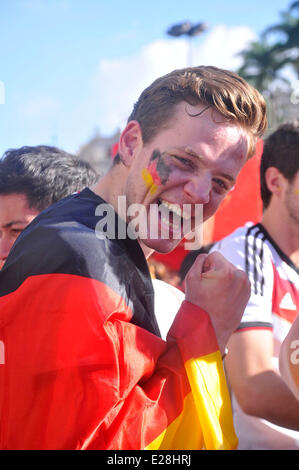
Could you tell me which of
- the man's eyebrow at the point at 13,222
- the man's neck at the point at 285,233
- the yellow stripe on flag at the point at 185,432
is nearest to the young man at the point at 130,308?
the yellow stripe on flag at the point at 185,432

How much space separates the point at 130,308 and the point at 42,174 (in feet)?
3.76

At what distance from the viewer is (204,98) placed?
1388 mm

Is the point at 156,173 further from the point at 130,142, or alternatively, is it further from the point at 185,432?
the point at 185,432

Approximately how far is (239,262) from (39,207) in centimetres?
90

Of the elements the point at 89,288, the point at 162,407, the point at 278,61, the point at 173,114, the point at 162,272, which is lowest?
the point at 162,272

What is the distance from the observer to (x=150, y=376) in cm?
115

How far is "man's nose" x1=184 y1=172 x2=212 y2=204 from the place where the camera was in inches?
53.6

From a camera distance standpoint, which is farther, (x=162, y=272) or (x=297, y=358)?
(x=162, y=272)

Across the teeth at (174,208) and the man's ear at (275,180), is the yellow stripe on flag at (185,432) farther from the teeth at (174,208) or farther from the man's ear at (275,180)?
the man's ear at (275,180)

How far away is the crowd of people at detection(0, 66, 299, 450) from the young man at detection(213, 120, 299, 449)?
0.04ft

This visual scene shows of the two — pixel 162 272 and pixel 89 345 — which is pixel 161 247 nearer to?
pixel 89 345

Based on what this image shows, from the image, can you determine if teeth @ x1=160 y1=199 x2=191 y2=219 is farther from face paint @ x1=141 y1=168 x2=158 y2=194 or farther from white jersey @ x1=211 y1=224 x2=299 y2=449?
white jersey @ x1=211 y1=224 x2=299 y2=449

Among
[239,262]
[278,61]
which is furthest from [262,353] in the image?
[278,61]

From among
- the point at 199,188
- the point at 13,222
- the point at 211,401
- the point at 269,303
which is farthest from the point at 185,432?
the point at 13,222
